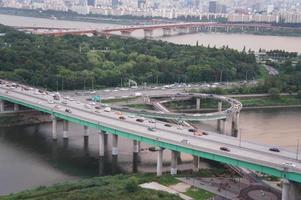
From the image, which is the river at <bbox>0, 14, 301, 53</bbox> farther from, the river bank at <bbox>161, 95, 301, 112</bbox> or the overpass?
the overpass

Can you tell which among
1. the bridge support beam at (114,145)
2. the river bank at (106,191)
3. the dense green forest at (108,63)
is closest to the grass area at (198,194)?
the river bank at (106,191)

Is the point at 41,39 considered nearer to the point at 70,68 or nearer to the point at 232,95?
the point at 70,68

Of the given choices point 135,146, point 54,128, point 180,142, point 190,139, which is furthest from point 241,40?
point 180,142

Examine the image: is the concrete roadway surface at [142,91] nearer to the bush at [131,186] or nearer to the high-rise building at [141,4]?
the bush at [131,186]

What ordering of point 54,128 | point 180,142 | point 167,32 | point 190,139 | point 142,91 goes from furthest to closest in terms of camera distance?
point 167,32
point 142,91
point 54,128
point 190,139
point 180,142

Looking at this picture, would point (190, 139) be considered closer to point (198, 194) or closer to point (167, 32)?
point (198, 194)
